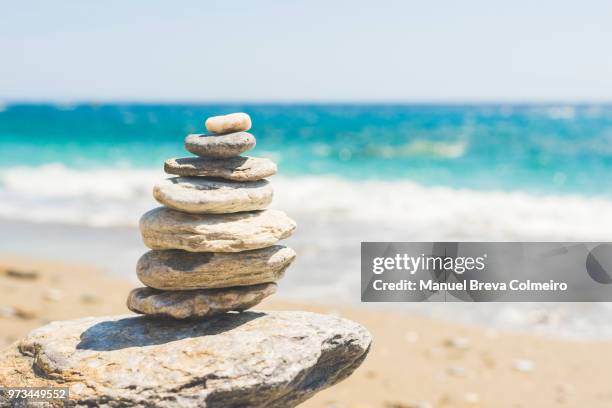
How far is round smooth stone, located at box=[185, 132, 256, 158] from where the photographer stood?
4387mm

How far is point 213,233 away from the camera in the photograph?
418 cm

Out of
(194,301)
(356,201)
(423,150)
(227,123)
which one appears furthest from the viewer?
(423,150)

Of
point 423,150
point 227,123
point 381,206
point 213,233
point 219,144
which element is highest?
point 227,123

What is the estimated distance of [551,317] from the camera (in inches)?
330

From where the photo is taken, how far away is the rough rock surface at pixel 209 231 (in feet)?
13.7

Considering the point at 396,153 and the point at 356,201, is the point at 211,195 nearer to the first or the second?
the point at 356,201

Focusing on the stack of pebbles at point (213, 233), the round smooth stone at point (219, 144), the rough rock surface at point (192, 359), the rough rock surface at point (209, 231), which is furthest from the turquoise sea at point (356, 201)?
the round smooth stone at point (219, 144)

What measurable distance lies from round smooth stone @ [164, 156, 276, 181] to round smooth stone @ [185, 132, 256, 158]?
0.05 meters

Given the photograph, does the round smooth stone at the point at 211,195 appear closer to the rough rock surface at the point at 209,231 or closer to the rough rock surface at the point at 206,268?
the rough rock surface at the point at 209,231

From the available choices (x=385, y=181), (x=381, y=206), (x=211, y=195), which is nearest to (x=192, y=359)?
(x=211, y=195)

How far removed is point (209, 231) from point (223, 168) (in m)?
0.47

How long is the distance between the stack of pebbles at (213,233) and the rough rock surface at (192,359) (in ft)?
0.61

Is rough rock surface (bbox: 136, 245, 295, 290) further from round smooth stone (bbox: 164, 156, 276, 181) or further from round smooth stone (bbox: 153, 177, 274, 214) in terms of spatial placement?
round smooth stone (bbox: 164, 156, 276, 181)

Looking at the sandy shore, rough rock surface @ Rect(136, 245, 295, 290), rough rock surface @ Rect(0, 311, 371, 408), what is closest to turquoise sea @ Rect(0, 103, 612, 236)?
the sandy shore
